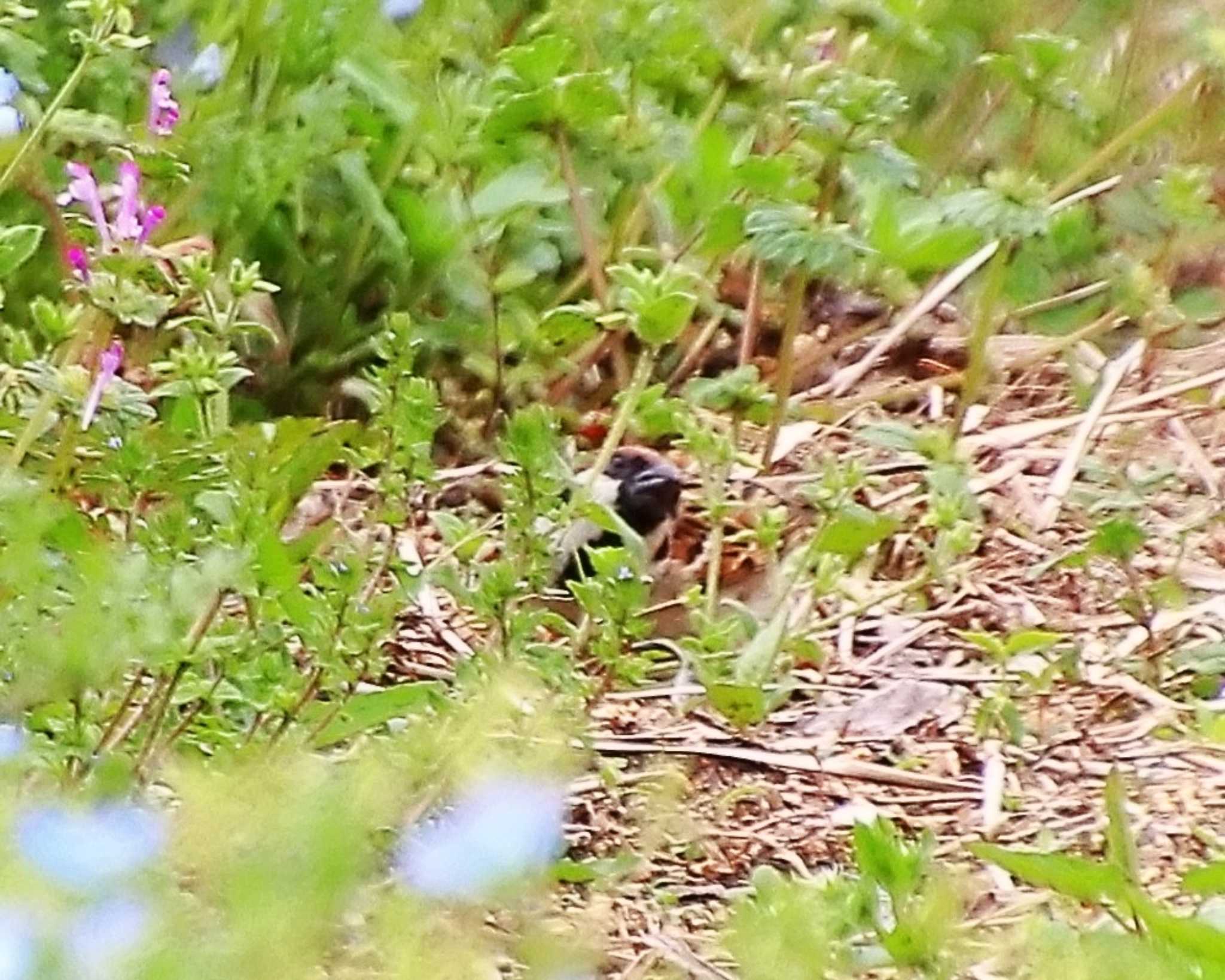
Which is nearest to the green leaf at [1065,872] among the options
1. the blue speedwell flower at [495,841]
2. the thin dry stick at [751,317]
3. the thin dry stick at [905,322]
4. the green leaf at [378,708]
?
the blue speedwell flower at [495,841]

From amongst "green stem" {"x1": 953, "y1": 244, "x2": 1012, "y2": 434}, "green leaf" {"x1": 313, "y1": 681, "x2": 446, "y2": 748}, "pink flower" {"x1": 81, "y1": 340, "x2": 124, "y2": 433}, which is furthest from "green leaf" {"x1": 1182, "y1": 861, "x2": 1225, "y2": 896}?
"green stem" {"x1": 953, "y1": 244, "x2": 1012, "y2": 434}

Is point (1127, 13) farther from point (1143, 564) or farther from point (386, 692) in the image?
point (386, 692)

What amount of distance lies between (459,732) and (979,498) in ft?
3.42

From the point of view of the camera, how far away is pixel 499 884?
665 millimetres

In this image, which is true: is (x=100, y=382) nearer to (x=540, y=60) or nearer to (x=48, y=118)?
(x=48, y=118)

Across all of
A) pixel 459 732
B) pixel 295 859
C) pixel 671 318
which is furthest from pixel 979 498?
pixel 295 859

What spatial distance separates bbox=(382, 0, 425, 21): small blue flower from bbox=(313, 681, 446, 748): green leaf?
78 cm

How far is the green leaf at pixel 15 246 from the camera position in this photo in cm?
115

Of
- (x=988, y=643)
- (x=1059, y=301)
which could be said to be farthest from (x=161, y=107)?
(x=1059, y=301)

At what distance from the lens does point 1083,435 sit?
174 cm

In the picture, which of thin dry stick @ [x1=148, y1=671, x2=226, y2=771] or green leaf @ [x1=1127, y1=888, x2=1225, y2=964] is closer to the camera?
green leaf @ [x1=1127, y1=888, x2=1225, y2=964]

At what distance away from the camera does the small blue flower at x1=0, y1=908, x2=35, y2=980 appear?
58 cm

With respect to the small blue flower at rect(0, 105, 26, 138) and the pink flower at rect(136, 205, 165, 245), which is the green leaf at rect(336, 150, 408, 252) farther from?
the pink flower at rect(136, 205, 165, 245)

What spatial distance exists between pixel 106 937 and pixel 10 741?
26 cm
